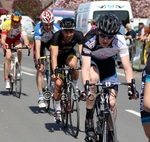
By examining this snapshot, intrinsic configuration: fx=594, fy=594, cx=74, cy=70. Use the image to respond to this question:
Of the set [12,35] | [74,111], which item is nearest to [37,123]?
[74,111]

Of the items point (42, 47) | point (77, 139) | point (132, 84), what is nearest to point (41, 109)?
A: point (42, 47)

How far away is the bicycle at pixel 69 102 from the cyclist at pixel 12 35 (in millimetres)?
3672

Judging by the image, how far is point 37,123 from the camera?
10023 millimetres

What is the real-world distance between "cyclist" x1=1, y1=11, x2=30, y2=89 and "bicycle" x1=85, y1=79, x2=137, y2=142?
591cm

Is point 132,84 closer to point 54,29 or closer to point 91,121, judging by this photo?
point 91,121

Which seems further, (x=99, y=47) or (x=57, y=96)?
(x=57, y=96)

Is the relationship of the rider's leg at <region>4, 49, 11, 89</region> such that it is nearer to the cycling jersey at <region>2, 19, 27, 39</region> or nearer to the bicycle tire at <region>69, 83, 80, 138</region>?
the cycling jersey at <region>2, 19, 27, 39</region>

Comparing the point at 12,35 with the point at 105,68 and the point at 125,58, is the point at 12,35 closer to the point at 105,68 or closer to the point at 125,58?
the point at 105,68

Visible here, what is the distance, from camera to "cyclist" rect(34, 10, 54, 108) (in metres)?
10.4

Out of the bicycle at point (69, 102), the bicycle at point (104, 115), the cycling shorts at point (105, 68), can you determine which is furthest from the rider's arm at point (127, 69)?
the bicycle at point (69, 102)

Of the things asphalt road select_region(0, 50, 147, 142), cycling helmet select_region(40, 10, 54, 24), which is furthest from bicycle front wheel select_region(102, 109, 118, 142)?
cycling helmet select_region(40, 10, 54, 24)

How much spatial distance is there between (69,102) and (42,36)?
2.13m

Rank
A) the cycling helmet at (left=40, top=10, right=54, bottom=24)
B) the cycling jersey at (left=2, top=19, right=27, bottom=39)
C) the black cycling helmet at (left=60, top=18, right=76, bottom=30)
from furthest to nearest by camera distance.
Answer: the cycling jersey at (left=2, top=19, right=27, bottom=39), the cycling helmet at (left=40, top=10, right=54, bottom=24), the black cycling helmet at (left=60, top=18, right=76, bottom=30)

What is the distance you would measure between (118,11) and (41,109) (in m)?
13.7
